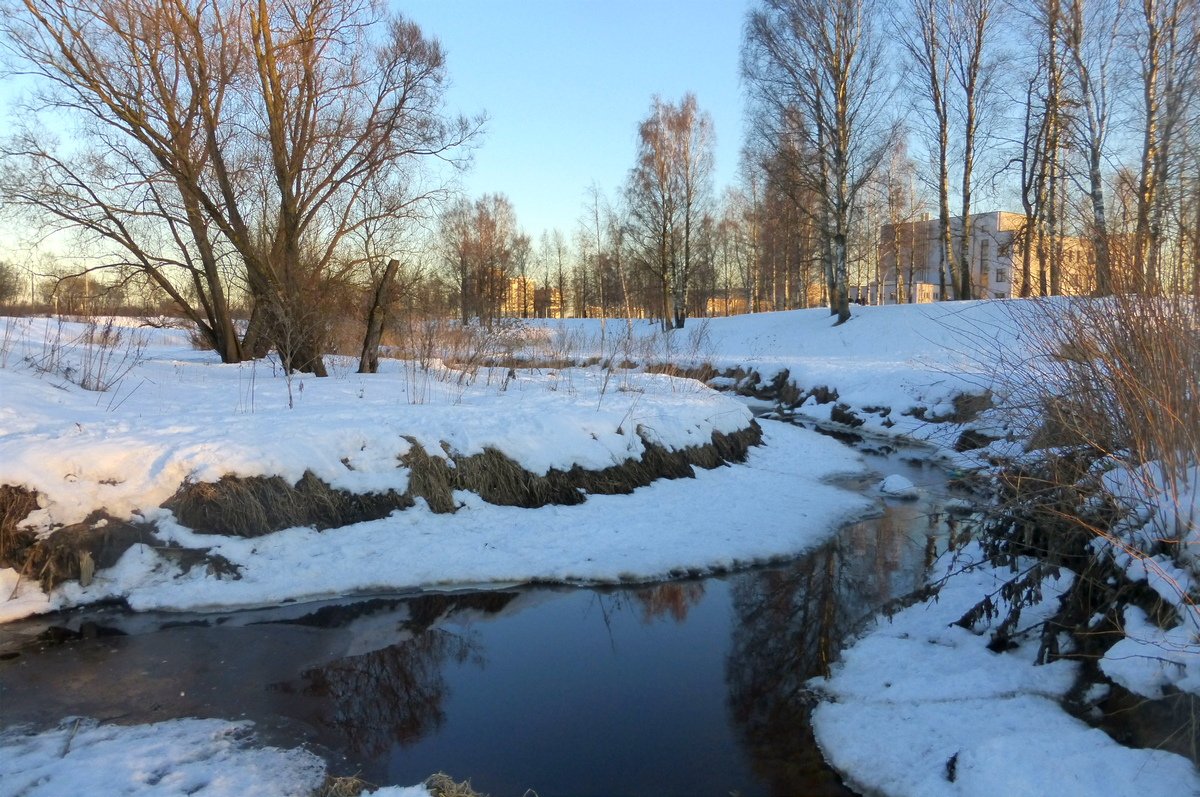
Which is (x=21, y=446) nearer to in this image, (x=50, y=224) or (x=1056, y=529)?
(x=1056, y=529)

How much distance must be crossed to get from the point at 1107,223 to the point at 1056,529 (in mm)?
2029

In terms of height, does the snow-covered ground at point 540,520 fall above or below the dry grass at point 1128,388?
below

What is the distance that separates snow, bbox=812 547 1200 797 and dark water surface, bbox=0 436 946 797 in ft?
0.77

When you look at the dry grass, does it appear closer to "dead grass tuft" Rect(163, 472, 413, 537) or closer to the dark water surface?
the dark water surface

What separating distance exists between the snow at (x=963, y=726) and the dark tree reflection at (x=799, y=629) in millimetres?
167

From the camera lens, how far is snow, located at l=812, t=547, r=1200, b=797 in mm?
3398

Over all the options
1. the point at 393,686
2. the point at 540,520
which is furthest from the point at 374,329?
the point at 393,686

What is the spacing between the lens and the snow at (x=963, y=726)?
11.1 feet

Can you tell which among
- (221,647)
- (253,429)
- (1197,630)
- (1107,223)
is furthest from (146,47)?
(1197,630)

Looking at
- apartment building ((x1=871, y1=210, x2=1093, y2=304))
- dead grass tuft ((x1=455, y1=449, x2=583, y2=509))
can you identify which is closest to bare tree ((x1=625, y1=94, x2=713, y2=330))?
apartment building ((x1=871, y1=210, x2=1093, y2=304))

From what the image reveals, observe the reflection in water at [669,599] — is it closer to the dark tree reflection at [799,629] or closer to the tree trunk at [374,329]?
the dark tree reflection at [799,629]

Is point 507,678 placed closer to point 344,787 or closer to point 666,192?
point 344,787

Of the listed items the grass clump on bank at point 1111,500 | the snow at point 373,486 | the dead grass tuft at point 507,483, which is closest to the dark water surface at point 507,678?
the snow at point 373,486

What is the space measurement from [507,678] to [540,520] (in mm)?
2982
